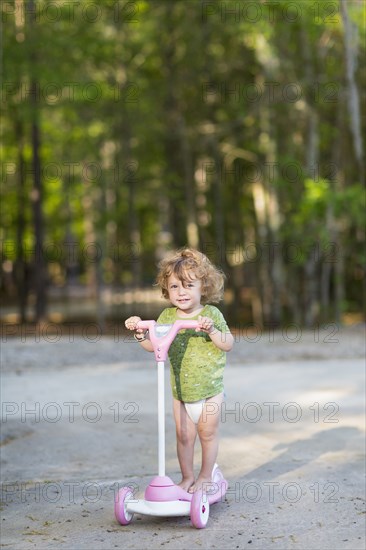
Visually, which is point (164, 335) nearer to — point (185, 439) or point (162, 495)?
point (185, 439)

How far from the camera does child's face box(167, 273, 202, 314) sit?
5.14 metres

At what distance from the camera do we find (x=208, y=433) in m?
5.14

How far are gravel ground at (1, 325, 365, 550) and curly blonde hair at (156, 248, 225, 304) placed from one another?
119cm

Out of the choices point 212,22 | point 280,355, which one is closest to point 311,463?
point 280,355

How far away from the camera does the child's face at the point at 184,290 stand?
5137 mm

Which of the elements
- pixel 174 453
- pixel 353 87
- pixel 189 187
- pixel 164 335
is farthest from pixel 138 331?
pixel 189 187

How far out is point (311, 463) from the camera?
624 centimetres

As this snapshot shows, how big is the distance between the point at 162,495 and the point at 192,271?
116cm

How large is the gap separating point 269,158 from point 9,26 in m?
5.66

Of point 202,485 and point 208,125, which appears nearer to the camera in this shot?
point 202,485

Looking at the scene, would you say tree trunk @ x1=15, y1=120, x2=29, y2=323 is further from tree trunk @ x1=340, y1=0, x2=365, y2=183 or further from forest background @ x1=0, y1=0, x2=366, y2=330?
tree trunk @ x1=340, y1=0, x2=365, y2=183

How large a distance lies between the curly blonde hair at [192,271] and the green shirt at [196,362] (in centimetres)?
10

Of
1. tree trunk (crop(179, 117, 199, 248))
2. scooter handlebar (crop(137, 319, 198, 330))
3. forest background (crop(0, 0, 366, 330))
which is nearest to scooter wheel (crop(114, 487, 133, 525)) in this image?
scooter handlebar (crop(137, 319, 198, 330))

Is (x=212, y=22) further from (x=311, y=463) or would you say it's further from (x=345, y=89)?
(x=311, y=463)
